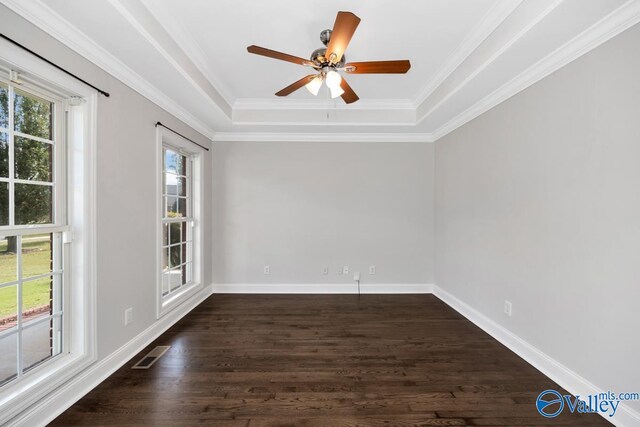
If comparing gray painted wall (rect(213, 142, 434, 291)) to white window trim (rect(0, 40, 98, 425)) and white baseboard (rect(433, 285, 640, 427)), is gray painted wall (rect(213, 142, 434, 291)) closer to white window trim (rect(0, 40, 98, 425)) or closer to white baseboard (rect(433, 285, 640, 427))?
white baseboard (rect(433, 285, 640, 427))

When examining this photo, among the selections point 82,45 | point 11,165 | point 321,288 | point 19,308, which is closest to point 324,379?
point 19,308

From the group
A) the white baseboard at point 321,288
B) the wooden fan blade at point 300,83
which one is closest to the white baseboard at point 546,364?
the white baseboard at point 321,288

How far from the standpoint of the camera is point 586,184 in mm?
1859

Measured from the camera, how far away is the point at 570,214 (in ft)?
6.50

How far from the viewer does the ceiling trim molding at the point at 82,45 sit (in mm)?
1525

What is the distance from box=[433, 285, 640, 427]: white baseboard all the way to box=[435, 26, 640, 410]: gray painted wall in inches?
2.1

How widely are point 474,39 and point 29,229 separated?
3.38m

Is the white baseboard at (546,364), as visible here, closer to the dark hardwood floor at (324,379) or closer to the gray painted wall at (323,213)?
the dark hardwood floor at (324,379)

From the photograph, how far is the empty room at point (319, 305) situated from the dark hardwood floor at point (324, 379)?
0.06 ft

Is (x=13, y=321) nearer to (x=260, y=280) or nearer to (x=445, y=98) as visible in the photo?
(x=260, y=280)

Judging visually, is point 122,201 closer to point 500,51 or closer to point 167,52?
point 167,52

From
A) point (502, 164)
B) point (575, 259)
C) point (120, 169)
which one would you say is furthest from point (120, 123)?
point (575, 259)

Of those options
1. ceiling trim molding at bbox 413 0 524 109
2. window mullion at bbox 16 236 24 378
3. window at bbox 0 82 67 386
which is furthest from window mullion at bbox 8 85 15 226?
ceiling trim molding at bbox 413 0 524 109

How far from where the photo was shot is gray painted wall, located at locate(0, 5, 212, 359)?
205 centimetres
